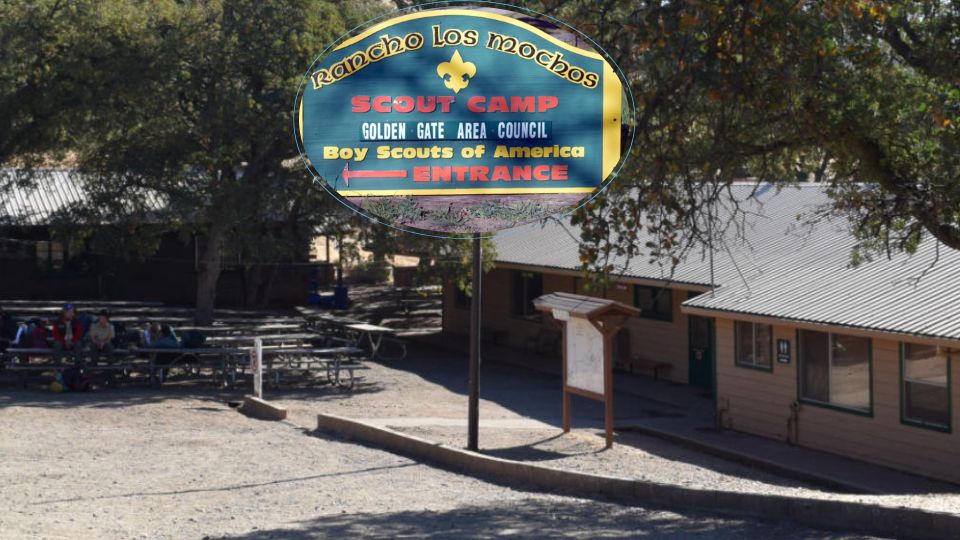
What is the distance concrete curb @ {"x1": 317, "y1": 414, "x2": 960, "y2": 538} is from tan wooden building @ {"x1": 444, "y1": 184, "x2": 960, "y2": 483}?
2.27m

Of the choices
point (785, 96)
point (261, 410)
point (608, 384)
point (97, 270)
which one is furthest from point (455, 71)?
point (97, 270)

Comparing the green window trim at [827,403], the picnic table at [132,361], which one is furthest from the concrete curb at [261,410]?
the green window trim at [827,403]

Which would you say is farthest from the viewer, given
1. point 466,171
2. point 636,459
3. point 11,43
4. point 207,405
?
point 11,43

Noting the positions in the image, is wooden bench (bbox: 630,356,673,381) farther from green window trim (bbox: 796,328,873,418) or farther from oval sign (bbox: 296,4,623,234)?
oval sign (bbox: 296,4,623,234)

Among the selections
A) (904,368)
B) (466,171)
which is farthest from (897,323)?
(466,171)

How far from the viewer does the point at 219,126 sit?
22844mm

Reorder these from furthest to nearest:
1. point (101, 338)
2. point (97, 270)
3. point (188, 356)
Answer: point (97, 270)
point (188, 356)
point (101, 338)

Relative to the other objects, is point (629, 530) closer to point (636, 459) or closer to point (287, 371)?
point (636, 459)

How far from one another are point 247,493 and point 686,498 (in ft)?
14.5

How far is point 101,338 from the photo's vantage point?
20469mm

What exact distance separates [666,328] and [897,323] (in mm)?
8643

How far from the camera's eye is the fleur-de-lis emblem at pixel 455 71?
923 centimetres

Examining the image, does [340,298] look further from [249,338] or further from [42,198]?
[249,338]

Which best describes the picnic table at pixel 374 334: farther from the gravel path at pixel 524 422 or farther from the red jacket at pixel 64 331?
the red jacket at pixel 64 331
